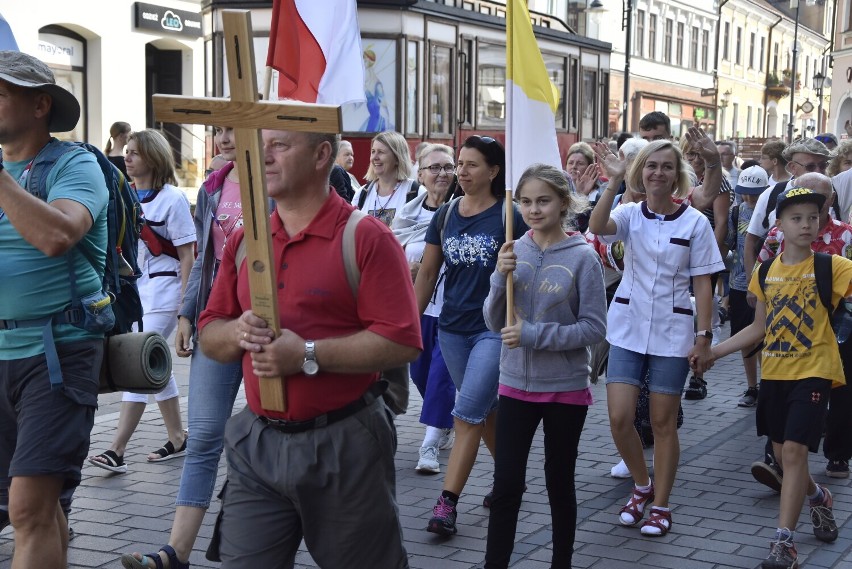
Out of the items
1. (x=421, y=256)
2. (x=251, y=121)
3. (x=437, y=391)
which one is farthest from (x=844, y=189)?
(x=251, y=121)

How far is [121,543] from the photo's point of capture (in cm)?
545

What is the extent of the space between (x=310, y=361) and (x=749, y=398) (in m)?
6.85

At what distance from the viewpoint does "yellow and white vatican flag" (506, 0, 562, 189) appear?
17.9 ft

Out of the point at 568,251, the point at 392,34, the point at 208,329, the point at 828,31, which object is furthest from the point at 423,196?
the point at 828,31

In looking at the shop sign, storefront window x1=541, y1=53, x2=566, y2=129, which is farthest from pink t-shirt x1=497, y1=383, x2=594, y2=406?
the shop sign

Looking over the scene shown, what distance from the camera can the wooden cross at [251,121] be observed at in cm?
302

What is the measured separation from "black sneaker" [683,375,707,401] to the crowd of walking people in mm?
1978

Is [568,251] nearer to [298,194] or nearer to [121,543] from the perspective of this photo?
[298,194]

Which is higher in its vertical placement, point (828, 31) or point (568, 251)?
point (828, 31)

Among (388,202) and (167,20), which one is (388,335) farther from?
(167,20)

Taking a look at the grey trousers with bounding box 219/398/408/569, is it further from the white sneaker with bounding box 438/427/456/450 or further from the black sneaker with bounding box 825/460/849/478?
the black sneaker with bounding box 825/460/849/478

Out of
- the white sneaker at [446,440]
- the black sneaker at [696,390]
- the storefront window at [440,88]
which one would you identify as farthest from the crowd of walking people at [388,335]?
the storefront window at [440,88]

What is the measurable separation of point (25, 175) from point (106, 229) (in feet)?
1.11

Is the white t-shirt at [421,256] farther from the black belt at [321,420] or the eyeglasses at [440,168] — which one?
the black belt at [321,420]
